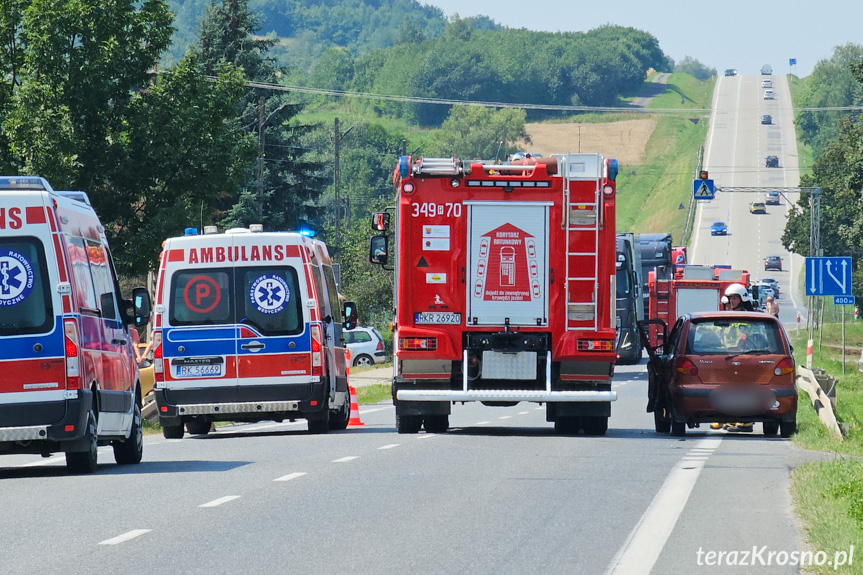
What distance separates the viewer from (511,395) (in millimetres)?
17406

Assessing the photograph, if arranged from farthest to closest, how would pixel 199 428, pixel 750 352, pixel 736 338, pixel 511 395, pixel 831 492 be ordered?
pixel 199 428, pixel 736 338, pixel 750 352, pixel 511 395, pixel 831 492

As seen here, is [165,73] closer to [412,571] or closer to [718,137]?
[412,571]

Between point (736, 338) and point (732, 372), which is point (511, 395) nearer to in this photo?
point (732, 372)

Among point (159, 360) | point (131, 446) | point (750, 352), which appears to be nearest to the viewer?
point (131, 446)

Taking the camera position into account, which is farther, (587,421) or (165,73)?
(165,73)

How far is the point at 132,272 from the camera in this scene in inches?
1080

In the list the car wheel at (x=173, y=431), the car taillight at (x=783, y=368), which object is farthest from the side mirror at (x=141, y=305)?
the car taillight at (x=783, y=368)

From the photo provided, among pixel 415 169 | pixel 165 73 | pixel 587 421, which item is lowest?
pixel 587 421

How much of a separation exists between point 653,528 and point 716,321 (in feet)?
27.4

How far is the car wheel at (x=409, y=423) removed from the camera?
18.5 m

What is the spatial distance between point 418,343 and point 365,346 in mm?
29449

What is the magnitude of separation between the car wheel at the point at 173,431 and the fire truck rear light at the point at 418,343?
11.3 feet

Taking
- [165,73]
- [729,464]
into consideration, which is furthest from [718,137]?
[729,464]

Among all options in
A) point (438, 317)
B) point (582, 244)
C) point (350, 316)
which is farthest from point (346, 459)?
point (350, 316)
